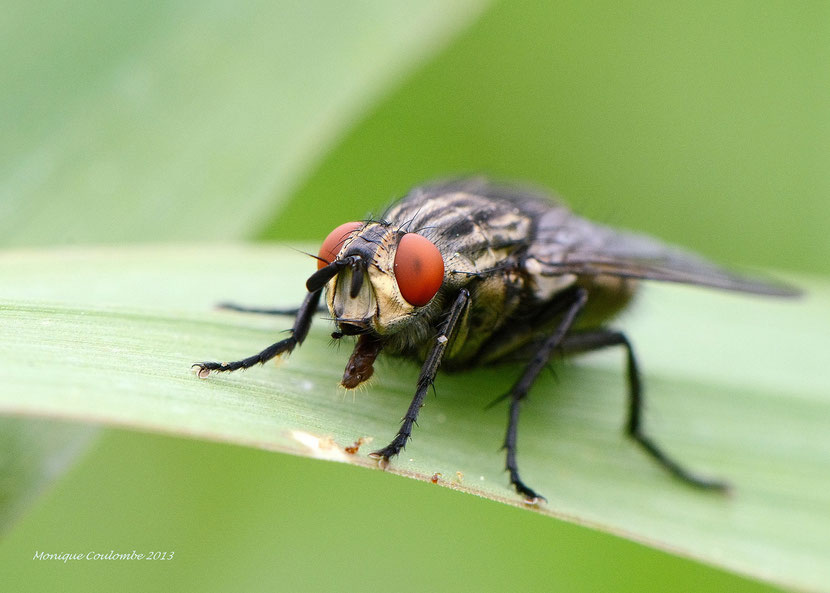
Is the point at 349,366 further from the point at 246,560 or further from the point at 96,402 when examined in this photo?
the point at 246,560

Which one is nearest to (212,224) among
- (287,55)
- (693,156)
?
(287,55)

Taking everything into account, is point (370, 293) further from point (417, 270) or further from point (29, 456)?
point (29, 456)

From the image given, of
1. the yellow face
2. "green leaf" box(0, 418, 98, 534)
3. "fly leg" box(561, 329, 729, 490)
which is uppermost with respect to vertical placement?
the yellow face

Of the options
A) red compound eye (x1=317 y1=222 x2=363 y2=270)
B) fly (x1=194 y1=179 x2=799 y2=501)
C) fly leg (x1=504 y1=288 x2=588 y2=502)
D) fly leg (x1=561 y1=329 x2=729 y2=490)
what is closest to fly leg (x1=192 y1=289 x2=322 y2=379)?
fly (x1=194 y1=179 x2=799 y2=501)

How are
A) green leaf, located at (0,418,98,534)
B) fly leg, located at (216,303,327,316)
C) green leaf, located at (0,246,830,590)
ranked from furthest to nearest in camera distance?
fly leg, located at (216,303,327,316), green leaf, located at (0,418,98,534), green leaf, located at (0,246,830,590)

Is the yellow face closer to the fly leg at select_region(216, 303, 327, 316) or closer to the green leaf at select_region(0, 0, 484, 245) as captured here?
the fly leg at select_region(216, 303, 327, 316)

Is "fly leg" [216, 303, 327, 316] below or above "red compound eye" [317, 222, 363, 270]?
below

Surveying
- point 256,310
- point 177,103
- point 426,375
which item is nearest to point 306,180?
point 177,103
